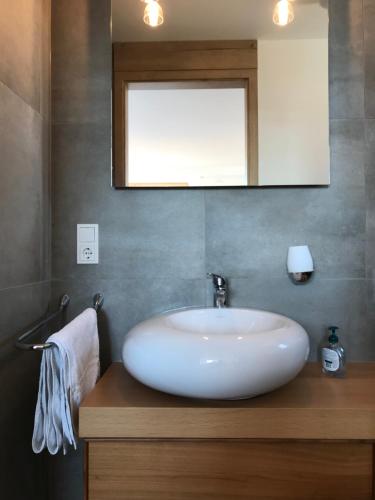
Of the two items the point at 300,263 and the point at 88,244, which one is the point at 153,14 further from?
the point at 300,263

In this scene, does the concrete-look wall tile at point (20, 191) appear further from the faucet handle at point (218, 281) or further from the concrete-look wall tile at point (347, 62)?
the concrete-look wall tile at point (347, 62)

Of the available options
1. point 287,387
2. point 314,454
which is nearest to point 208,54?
point 287,387

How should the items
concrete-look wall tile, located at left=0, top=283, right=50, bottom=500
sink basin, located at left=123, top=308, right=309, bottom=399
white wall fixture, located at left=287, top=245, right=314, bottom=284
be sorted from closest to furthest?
sink basin, located at left=123, top=308, right=309, bottom=399 < concrete-look wall tile, located at left=0, top=283, right=50, bottom=500 < white wall fixture, located at left=287, top=245, right=314, bottom=284

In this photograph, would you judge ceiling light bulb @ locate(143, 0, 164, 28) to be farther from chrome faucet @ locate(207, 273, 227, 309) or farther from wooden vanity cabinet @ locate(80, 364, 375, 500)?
wooden vanity cabinet @ locate(80, 364, 375, 500)

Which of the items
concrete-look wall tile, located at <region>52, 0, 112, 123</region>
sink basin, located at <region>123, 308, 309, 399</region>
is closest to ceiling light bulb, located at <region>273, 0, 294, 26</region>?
concrete-look wall tile, located at <region>52, 0, 112, 123</region>

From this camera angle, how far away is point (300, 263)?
3.30 feet

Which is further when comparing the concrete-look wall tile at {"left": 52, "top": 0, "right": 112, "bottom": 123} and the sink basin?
the concrete-look wall tile at {"left": 52, "top": 0, "right": 112, "bottom": 123}

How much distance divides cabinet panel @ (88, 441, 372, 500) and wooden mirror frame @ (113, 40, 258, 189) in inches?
29.9

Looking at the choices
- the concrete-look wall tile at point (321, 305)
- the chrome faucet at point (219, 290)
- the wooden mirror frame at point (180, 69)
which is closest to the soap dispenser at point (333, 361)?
the concrete-look wall tile at point (321, 305)

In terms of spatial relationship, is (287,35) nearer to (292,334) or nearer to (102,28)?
(102,28)

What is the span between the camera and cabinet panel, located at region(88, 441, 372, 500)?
693 mm

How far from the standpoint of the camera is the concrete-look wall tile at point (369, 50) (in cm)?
106

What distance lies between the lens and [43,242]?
3.39ft

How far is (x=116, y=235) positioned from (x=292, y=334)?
638 millimetres
